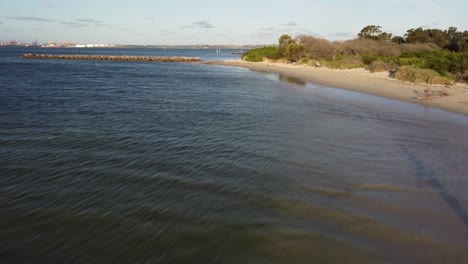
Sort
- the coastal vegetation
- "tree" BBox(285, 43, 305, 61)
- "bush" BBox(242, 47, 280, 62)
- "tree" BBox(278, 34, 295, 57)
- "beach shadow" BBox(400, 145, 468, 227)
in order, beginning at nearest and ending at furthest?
"beach shadow" BBox(400, 145, 468, 227) → the coastal vegetation → "tree" BBox(285, 43, 305, 61) → "tree" BBox(278, 34, 295, 57) → "bush" BBox(242, 47, 280, 62)

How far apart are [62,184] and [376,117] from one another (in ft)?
47.3

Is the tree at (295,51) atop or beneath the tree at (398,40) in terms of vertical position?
beneath

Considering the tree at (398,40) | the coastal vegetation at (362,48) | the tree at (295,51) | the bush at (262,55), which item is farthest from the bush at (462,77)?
the tree at (398,40)

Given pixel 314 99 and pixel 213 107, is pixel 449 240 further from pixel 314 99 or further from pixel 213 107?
pixel 314 99

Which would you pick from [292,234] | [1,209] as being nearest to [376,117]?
[292,234]

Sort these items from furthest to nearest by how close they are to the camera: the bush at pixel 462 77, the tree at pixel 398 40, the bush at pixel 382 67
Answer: the tree at pixel 398 40 → the bush at pixel 382 67 → the bush at pixel 462 77

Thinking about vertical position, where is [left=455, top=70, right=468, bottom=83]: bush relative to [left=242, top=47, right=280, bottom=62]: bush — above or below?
below

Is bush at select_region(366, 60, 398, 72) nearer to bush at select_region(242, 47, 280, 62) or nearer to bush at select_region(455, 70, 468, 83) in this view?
bush at select_region(455, 70, 468, 83)

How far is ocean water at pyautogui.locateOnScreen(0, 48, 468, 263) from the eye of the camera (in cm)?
529

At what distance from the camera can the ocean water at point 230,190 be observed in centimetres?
529

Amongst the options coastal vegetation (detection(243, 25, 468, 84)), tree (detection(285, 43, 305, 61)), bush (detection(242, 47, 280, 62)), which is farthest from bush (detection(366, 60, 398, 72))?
bush (detection(242, 47, 280, 62))

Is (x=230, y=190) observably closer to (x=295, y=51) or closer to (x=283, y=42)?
(x=295, y=51)

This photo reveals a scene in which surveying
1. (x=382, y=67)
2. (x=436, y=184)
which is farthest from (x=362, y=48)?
(x=436, y=184)

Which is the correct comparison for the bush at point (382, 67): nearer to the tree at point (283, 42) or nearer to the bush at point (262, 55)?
the tree at point (283, 42)
